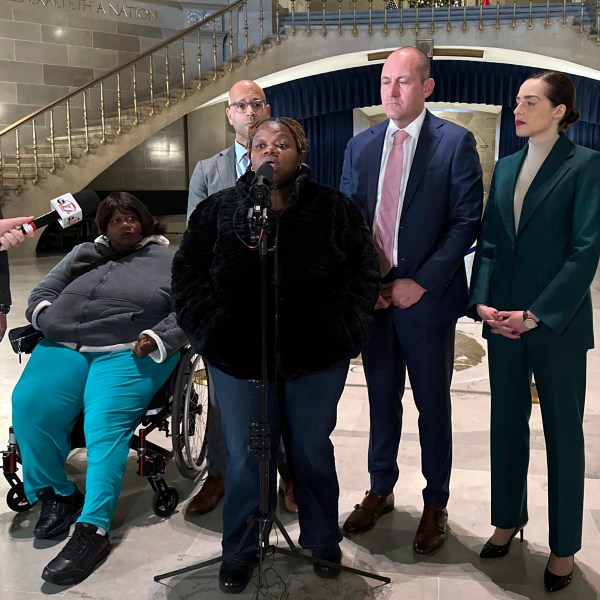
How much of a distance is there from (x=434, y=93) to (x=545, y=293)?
34.7ft

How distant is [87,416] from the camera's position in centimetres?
226

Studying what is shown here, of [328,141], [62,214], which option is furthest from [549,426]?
[328,141]

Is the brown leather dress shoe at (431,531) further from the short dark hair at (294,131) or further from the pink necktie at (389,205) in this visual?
the short dark hair at (294,131)

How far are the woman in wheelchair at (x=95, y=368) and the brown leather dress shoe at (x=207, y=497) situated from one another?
0.31 m

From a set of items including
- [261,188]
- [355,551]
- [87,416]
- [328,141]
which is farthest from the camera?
[328,141]

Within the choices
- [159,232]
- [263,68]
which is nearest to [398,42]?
[263,68]

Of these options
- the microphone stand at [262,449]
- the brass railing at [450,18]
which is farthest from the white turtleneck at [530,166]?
the brass railing at [450,18]

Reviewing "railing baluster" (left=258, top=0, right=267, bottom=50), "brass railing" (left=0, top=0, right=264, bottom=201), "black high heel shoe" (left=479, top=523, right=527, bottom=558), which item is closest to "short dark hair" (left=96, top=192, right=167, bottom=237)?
"black high heel shoe" (left=479, top=523, right=527, bottom=558)

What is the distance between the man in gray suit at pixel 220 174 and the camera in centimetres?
231

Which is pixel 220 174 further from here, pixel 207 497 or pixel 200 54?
pixel 200 54

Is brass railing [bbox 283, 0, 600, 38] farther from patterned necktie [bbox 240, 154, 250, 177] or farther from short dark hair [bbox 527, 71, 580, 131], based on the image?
short dark hair [bbox 527, 71, 580, 131]

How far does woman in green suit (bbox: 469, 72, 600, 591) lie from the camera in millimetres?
1805

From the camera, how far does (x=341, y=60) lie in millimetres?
10672

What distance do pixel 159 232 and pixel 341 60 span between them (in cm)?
881
